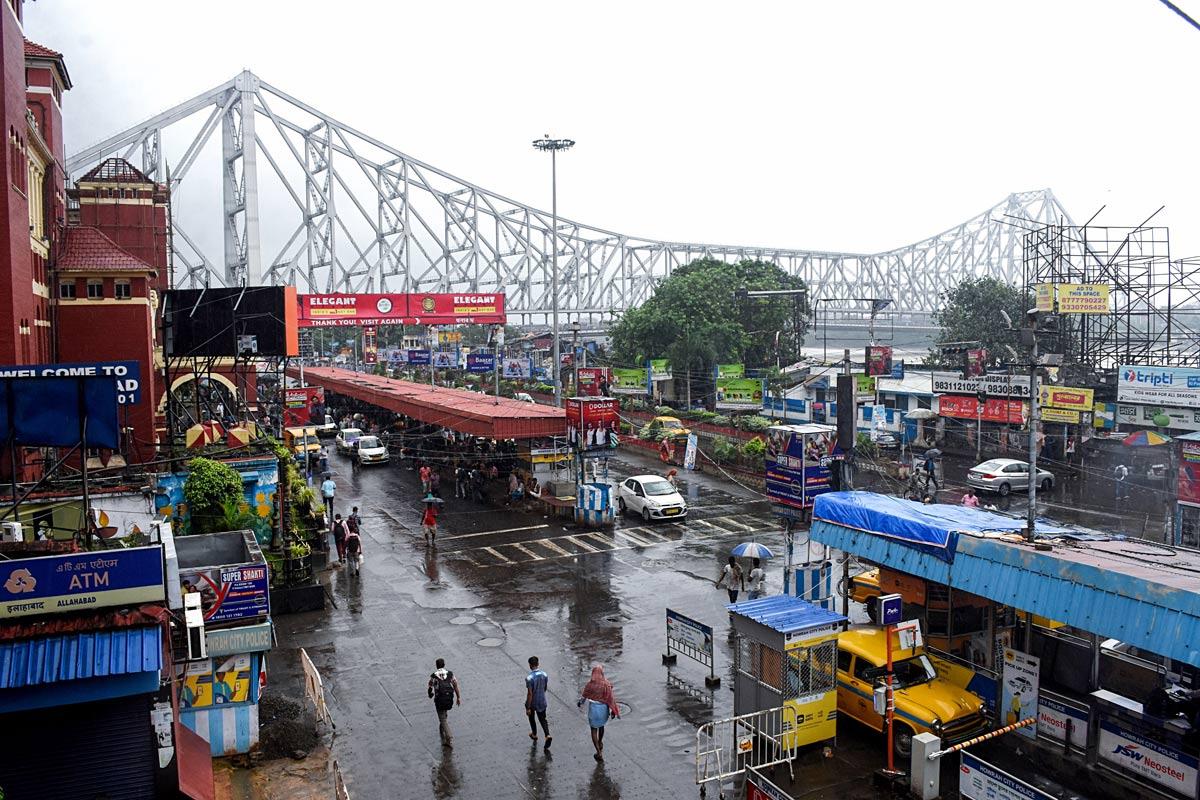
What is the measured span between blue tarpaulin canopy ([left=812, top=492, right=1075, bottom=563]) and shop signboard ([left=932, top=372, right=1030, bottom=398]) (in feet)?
79.7

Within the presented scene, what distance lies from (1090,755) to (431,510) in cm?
1714

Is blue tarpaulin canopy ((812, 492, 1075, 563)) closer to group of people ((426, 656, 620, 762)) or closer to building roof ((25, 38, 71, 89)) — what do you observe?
group of people ((426, 656, 620, 762))

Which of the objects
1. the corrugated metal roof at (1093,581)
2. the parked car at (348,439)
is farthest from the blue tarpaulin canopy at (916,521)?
the parked car at (348,439)

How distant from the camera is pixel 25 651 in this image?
343 inches

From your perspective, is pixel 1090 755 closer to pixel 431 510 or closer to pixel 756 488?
pixel 431 510

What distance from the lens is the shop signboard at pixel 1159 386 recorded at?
34875 mm

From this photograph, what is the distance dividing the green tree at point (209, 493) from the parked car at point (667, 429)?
2372 cm

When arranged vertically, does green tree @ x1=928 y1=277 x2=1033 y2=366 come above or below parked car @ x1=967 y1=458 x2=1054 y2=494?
above

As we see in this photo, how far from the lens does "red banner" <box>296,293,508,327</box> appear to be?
6088cm

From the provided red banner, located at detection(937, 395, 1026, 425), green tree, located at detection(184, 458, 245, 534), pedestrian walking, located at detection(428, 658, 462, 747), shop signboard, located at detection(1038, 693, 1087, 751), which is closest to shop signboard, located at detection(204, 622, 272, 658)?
pedestrian walking, located at detection(428, 658, 462, 747)

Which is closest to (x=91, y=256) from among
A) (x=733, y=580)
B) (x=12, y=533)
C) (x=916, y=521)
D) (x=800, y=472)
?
(x=12, y=533)

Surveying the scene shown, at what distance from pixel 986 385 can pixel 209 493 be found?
31.2 meters

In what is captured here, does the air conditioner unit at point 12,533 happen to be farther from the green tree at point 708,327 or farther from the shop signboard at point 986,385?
the green tree at point 708,327

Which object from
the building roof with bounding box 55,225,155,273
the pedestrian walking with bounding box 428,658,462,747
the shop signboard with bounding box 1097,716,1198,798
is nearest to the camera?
the shop signboard with bounding box 1097,716,1198,798
